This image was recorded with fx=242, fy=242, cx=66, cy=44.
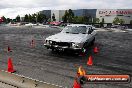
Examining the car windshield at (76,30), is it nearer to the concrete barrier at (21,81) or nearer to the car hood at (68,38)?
the car hood at (68,38)

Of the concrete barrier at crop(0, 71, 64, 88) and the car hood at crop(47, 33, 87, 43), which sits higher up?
the car hood at crop(47, 33, 87, 43)

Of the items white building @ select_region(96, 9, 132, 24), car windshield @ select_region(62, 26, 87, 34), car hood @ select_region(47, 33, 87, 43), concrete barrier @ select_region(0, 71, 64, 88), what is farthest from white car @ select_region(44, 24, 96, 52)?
white building @ select_region(96, 9, 132, 24)

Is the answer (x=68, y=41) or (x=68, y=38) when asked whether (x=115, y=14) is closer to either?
(x=68, y=38)

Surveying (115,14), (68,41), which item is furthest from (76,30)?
(115,14)

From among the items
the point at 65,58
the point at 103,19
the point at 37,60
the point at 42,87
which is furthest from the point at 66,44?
the point at 103,19

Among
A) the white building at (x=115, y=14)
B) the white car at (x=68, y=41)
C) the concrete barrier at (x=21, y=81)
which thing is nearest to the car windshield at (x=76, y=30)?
the white car at (x=68, y=41)

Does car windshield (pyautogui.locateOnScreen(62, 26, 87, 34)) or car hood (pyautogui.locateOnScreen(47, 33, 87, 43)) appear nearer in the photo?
car hood (pyautogui.locateOnScreen(47, 33, 87, 43))

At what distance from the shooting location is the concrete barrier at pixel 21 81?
6.26m

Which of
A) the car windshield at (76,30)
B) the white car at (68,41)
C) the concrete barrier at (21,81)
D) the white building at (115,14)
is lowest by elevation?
the concrete barrier at (21,81)

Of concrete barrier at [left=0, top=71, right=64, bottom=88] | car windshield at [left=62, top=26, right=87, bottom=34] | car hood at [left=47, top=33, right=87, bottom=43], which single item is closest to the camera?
concrete barrier at [left=0, top=71, right=64, bottom=88]

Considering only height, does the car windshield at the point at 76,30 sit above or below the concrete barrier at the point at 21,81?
above

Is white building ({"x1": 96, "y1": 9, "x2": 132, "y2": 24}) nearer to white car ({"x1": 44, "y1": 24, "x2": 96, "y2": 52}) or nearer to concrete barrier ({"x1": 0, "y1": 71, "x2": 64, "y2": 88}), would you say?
white car ({"x1": 44, "y1": 24, "x2": 96, "y2": 52})

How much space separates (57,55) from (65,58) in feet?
3.14

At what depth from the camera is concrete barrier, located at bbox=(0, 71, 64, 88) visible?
6263 millimetres
